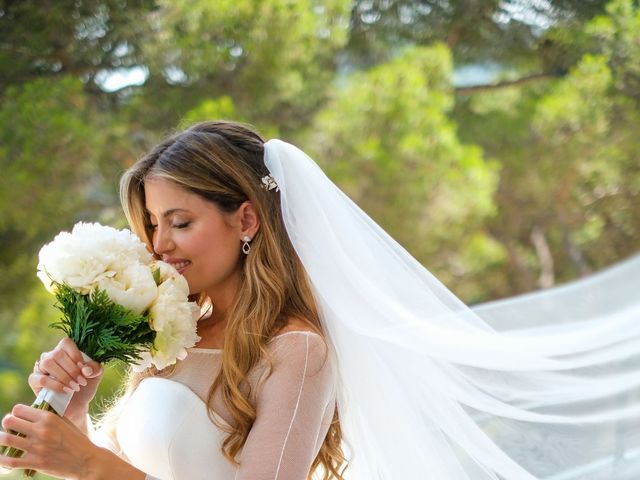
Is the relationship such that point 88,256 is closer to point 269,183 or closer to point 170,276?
point 170,276

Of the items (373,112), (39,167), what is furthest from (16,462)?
(373,112)

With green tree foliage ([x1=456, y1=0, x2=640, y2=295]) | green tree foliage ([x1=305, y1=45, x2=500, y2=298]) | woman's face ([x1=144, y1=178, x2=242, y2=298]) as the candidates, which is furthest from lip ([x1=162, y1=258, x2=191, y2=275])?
green tree foliage ([x1=456, y1=0, x2=640, y2=295])

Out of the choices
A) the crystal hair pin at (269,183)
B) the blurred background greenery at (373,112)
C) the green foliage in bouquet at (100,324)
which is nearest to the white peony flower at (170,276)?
the green foliage in bouquet at (100,324)

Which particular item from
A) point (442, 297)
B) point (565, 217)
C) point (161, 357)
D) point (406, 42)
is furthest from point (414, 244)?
point (161, 357)

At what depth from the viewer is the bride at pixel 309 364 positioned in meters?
1.97

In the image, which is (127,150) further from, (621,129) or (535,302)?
(621,129)

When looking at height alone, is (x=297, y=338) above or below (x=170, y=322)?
below

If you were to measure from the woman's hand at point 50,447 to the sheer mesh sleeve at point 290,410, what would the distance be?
0.31 m

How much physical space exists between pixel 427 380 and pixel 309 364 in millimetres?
345

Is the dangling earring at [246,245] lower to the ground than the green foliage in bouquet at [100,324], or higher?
lower

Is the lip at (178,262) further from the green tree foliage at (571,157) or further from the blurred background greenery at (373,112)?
the green tree foliage at (571,157)

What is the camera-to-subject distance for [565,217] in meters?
8.53

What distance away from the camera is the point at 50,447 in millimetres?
1685

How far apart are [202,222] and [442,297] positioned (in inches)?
24.8
